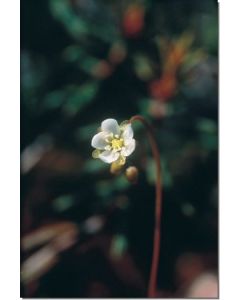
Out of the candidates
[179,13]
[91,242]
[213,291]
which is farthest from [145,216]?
[179,13]

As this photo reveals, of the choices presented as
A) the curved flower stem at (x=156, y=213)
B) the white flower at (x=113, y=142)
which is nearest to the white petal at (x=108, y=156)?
the white flower at (x=113, y=142)

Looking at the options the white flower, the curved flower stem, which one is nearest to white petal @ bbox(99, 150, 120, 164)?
the white flower

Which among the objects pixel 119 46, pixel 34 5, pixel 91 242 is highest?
pixel 34 5

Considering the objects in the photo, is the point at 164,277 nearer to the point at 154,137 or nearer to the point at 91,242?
the point at 91,242

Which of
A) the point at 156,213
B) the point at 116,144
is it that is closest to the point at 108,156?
the point at 116,144

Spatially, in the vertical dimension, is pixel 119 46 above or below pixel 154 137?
above
